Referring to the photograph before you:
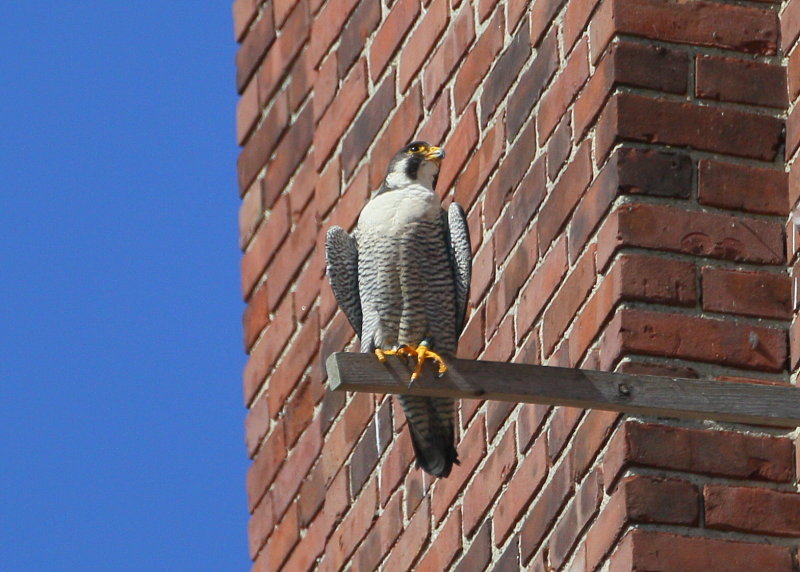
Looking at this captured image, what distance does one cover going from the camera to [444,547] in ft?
14.0

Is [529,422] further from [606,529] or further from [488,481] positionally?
[606,529]

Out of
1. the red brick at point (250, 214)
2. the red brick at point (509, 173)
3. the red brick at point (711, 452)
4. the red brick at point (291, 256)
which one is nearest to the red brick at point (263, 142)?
the red brick at point (250, 214)

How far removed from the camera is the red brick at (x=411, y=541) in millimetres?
4352

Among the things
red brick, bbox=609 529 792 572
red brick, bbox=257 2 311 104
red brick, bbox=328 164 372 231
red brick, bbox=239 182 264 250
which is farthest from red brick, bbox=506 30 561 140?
red brick, bbox=239 182 264 250

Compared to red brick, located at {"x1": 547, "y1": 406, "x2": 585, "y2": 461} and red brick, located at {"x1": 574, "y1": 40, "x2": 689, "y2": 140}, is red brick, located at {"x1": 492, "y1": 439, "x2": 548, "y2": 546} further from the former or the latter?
red brick, located at {"x1": 574, "y1": 40, "x2": 689, "y2": 140}

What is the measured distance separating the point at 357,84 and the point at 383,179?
1.21 ft

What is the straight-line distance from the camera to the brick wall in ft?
12.2

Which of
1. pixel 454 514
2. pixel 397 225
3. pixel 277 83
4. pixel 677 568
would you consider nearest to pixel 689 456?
pixel 677 568

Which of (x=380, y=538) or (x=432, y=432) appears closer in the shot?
(x=432, y=432)

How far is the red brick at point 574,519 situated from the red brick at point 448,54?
3.80ft

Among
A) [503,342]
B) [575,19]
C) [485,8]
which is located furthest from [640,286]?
[485,8]

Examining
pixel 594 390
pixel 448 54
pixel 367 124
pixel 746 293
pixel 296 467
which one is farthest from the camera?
pixel 296 467

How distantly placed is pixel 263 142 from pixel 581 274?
177 centimetres

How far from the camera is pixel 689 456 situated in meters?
3.71
